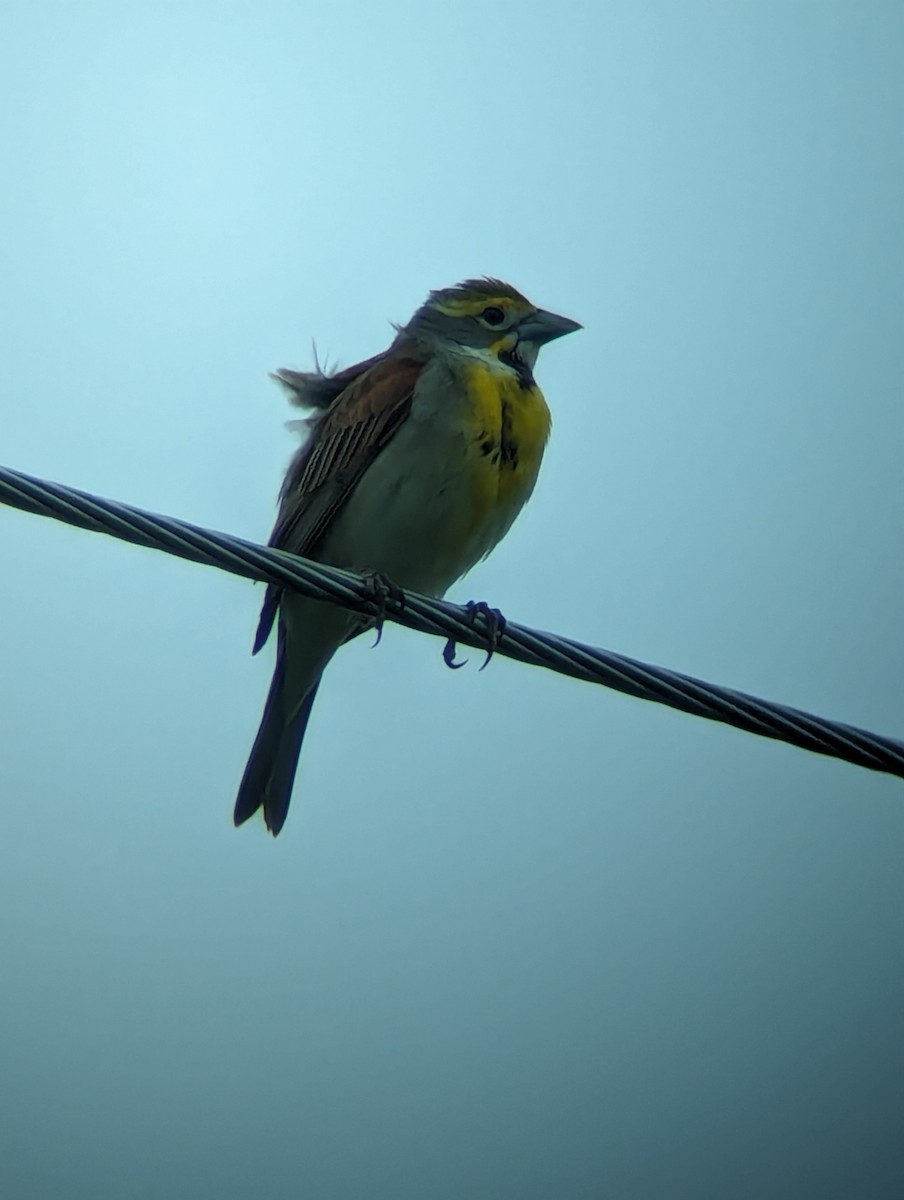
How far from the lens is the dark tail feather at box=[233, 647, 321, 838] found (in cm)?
628

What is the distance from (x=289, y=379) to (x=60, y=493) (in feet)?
10.3

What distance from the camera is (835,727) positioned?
12.5 feet

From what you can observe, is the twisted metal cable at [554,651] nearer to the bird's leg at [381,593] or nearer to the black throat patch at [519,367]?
the bird's leg at [381,593]

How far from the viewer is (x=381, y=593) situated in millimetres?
4859

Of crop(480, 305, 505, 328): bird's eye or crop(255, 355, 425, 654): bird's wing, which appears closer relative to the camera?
crop(255, 355, 425, 654): bird's wing

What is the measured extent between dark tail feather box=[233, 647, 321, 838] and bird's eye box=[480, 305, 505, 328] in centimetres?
157

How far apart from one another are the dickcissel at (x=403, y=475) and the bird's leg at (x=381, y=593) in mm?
360

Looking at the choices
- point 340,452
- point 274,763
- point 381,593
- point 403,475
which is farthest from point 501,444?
point 274,763

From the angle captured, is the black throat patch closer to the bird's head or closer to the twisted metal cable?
the bird's head

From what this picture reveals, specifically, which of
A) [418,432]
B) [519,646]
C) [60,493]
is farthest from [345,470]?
[60,493]

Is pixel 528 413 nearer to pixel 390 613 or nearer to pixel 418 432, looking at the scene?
pixel 418 432

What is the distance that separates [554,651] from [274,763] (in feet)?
7.99

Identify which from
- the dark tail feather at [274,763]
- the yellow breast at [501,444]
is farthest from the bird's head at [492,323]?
the dark tail feather at [274,763]

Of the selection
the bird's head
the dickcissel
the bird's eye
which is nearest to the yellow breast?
the dickcissel
